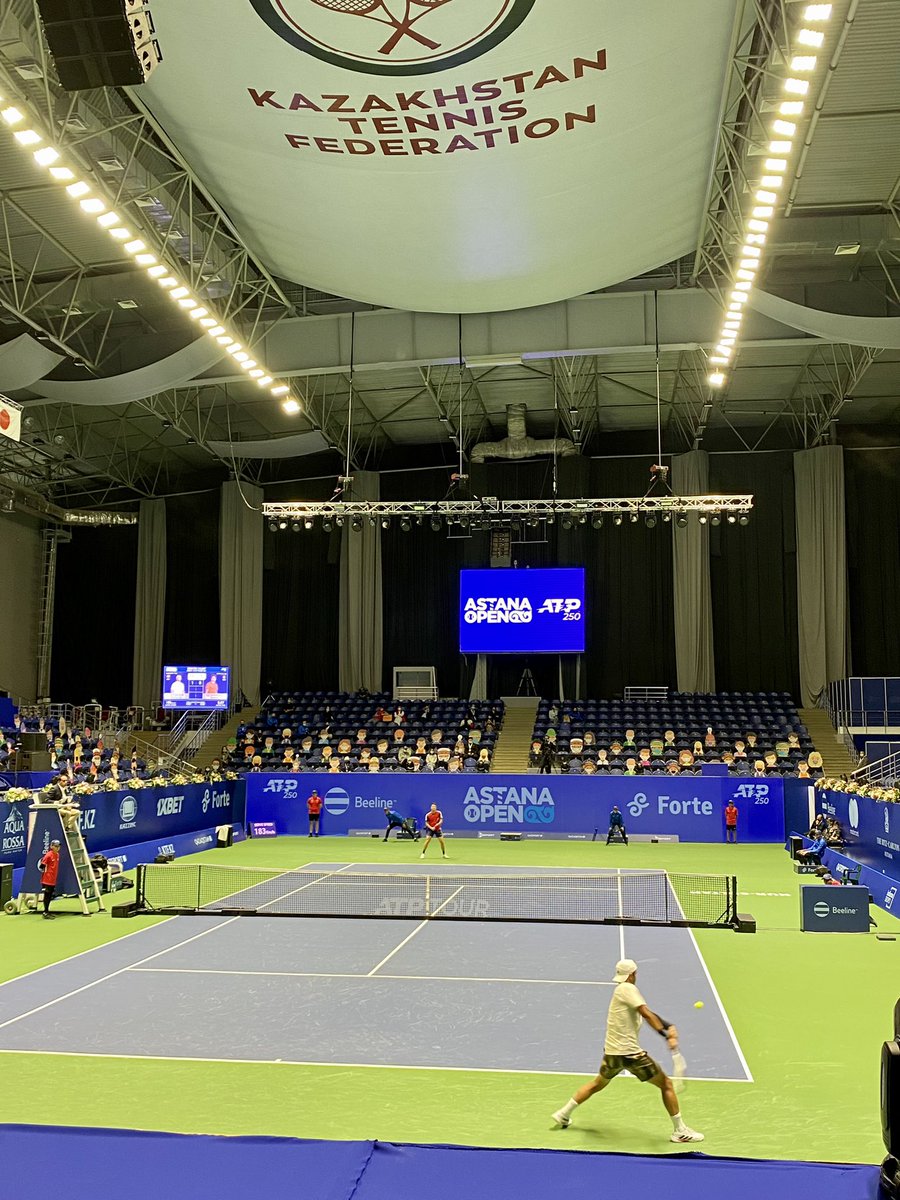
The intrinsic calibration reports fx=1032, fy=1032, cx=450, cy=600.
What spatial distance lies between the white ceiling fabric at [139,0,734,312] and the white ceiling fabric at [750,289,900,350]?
238 cm

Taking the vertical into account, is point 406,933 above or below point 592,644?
below

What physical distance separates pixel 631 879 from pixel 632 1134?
14418 millimetres

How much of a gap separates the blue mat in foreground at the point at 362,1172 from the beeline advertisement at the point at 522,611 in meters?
30.5

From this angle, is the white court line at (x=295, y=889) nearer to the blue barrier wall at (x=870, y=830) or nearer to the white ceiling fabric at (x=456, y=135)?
the blue barrier wall at (x=870, y=830)

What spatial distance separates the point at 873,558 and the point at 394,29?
2965 centimetres

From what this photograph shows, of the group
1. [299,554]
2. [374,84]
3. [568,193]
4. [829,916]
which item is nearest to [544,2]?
[374,84]

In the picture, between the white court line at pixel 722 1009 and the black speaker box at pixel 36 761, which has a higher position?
the black speaker box at pixel 36 761

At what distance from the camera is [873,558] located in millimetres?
38062

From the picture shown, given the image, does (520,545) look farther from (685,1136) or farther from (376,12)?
(685,1136)

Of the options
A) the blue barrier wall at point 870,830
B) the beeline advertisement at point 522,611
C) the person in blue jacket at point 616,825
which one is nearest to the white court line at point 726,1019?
the blue barrier wall at point 870,830

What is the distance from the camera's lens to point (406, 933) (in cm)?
1698

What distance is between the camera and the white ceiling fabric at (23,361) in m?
24.2

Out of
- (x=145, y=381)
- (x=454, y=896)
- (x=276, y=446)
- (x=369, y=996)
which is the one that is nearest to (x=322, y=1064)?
(x=369, y=996)

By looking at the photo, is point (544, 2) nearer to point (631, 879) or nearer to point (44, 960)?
point (44, 960)
